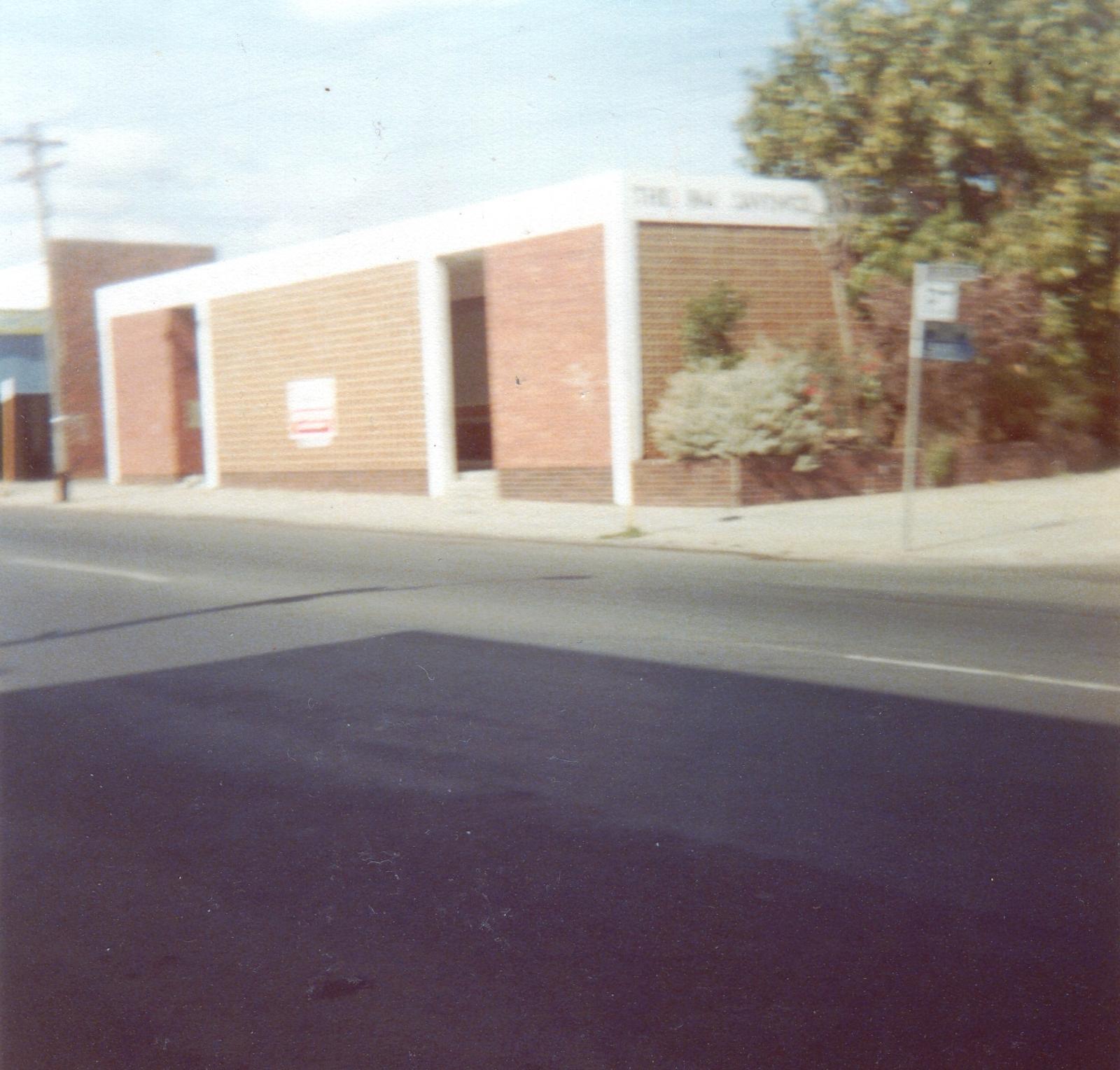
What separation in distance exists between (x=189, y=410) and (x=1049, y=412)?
22573mm

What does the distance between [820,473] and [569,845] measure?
52.3 ft

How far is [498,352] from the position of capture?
25031 millimetres

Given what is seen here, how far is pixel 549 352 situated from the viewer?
23672 millimetres

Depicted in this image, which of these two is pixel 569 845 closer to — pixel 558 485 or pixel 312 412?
pixel 558 485

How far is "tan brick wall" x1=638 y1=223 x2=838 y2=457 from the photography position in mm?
22203

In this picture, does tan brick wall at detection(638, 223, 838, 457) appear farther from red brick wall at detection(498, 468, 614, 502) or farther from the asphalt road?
the asphalt road

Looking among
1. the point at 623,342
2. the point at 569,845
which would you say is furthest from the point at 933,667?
the point at 623,342

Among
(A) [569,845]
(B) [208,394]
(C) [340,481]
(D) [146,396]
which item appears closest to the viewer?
(A) [569,845]

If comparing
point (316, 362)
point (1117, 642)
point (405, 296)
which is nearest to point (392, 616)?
point (1117, 642)

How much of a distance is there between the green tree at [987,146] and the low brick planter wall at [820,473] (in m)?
1.15

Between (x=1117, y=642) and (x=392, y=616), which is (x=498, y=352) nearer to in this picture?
(x=392, y=616)

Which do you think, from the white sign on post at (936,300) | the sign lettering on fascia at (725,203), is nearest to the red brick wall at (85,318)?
the sign lettering on fascia at (725,203)

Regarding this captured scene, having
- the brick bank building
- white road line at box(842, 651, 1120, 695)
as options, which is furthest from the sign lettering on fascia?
white road line at box(842, 651, 1120, 695)

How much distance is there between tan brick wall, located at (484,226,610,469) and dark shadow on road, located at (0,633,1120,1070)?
50.3ft
